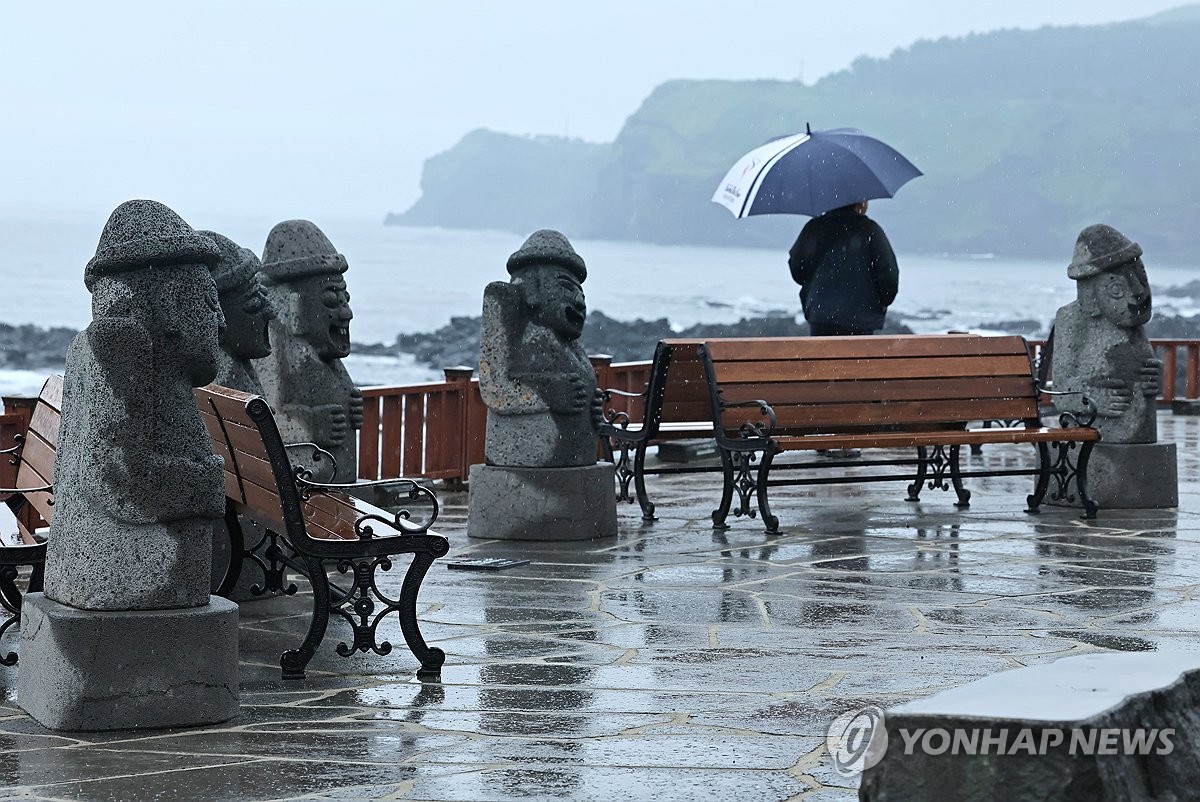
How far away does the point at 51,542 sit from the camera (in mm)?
6012

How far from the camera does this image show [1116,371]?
11719mm

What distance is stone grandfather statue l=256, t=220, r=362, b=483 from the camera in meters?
9.30

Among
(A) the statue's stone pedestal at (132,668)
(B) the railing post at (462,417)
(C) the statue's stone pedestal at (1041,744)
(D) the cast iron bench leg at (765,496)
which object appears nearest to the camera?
(C) the statue's stone pedestal at (1041,744)

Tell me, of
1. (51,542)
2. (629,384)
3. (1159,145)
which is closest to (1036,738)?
(51,542)

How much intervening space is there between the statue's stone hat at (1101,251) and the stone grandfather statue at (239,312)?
19.2 feet

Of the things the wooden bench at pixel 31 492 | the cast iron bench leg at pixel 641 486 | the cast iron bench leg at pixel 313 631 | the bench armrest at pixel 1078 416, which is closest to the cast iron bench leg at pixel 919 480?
the bench armrest at pixel 1078 416

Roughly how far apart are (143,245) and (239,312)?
2.29 meters

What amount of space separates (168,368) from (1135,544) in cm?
647

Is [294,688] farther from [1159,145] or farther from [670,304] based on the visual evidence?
[1159,145]

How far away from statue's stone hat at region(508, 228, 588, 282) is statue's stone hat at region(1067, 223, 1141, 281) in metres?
3.46

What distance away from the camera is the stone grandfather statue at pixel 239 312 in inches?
313

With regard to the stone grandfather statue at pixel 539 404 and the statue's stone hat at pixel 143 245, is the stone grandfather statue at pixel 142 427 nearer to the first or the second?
the statue's stone hat at pixel 143 245

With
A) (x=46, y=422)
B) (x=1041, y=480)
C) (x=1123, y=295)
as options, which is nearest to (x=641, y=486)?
(x=1041, y=480)

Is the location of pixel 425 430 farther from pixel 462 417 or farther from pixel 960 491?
pixel 960 491
